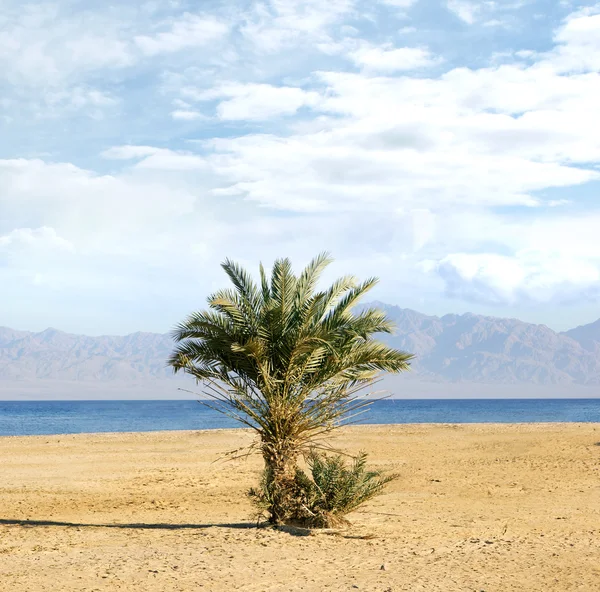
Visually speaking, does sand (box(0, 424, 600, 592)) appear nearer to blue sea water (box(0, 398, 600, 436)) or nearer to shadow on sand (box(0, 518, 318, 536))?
shadow on sand (box(0, 518, 318, 536))

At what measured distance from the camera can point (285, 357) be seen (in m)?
15.0

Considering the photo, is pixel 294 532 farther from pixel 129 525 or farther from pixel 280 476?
pixel 129 525

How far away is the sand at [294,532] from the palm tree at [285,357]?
6.67 ft

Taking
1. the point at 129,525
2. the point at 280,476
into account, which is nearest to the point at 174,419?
the point at 129,525

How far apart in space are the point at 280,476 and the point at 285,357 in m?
2.39

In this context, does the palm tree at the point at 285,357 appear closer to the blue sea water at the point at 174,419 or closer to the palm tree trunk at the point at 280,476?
the palm tree trunk at the point at 280,476

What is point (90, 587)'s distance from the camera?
10727mm

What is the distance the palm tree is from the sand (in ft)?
6.67

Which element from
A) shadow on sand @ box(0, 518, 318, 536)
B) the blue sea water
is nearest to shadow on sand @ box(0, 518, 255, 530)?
shadow on sand @ box(0, 518, 318, 536)

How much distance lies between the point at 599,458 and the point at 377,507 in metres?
13.0

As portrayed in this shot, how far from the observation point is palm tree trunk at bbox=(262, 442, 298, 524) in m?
14.7

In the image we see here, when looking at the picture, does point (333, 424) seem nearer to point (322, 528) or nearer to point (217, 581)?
point (322, 528)

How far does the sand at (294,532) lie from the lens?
11.2 m

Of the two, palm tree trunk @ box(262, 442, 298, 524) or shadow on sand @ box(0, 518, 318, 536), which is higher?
palm tree trunk @ box(262, 442, 298, 524)
